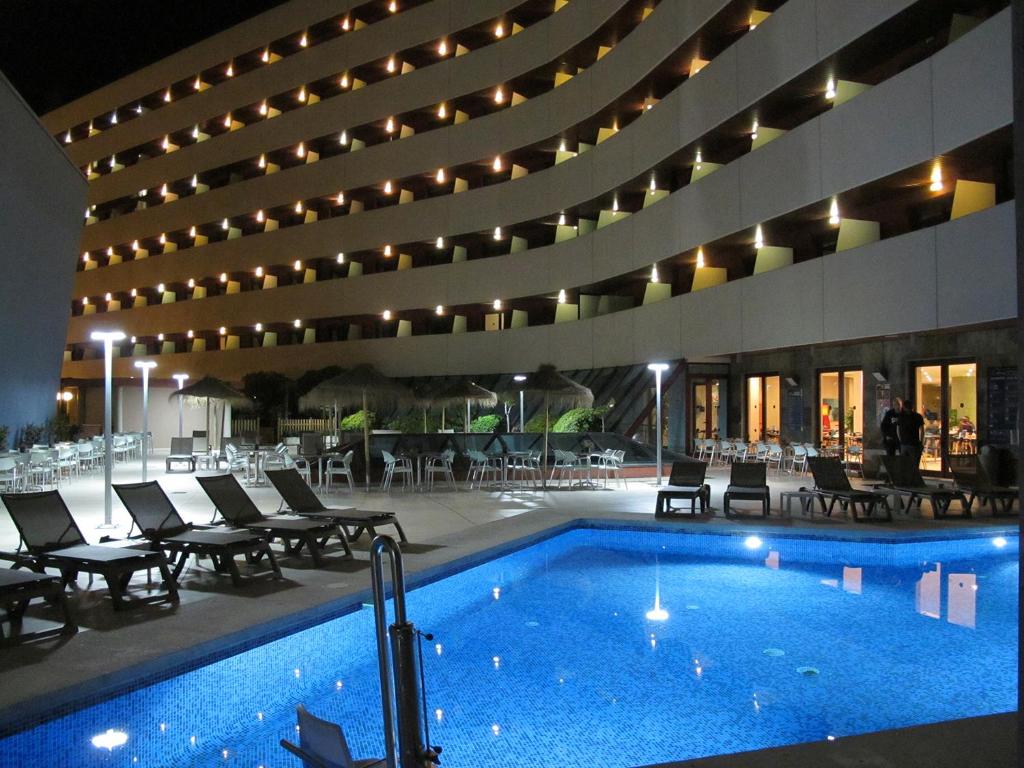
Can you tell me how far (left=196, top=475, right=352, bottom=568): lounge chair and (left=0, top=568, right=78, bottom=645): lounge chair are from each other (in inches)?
84.4

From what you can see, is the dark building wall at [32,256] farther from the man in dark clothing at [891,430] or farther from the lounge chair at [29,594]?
the man in dark clothing at [891,430]

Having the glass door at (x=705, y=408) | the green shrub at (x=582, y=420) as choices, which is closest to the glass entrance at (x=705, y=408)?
the glass door at (x=705, y=408)

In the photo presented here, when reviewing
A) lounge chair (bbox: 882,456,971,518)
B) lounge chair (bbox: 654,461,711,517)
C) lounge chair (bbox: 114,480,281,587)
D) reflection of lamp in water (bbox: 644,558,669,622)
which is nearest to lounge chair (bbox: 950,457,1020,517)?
lounge chair (bbox: 882,456,971,518)

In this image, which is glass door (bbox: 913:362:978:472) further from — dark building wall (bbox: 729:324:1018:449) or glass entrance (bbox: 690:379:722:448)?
glass entrance (bbox: 690:379:722:448)

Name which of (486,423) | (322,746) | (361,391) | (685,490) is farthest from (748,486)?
(486,423)

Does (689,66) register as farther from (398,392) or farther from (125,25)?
(125,25)

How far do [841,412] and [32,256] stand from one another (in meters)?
19.3

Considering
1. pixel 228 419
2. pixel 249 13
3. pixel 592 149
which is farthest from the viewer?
pixel 249 13

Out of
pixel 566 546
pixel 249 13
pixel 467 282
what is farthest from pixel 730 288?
pixel 249 13

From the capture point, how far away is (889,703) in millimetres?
5082

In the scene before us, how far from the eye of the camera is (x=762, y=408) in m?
21.3

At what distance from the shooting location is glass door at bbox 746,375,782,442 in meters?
20.8

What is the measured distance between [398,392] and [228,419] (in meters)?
13.9

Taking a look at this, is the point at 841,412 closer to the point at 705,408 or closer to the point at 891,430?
the point at 891,430
